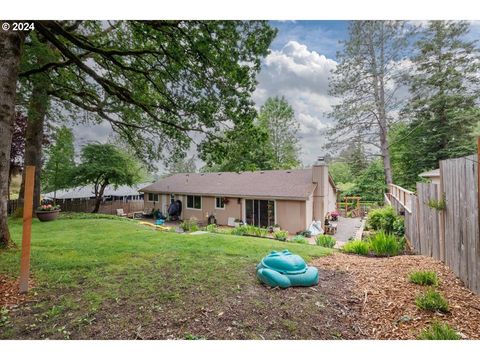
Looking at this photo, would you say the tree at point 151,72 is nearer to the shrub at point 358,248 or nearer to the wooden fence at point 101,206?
the shrub at point 358,248

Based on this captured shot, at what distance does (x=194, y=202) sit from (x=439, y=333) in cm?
1153

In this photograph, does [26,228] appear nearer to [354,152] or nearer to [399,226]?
[399,226]

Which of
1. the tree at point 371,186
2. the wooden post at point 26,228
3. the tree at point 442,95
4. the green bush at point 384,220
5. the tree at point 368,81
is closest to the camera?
the wooden post at point 26,228

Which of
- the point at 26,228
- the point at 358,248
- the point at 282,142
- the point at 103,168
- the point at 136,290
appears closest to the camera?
the point at 26,228

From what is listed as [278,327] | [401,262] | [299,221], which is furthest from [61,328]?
[299,221]

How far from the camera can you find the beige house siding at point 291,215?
8.90m

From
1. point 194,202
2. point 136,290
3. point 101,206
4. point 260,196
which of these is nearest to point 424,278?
point 136,290

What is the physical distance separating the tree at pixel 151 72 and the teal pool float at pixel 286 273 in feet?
6.20

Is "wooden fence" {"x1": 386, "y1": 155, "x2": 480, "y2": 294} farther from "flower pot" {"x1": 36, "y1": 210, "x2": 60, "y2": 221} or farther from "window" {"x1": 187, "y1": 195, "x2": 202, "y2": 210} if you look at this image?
"window" {"x1": 187, "y1": 195, "x2": 202, "y2": 210}

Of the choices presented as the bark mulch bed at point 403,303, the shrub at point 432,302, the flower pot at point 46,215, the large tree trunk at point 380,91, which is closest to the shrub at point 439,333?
the bark mulch bed at point 403,303

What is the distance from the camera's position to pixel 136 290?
2.23 meters

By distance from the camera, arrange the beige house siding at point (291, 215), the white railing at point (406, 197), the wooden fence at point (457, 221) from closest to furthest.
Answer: the wooden fence at point (457, 221), the white railing at point (406, 197), the beige house siding at point (291, 215)
